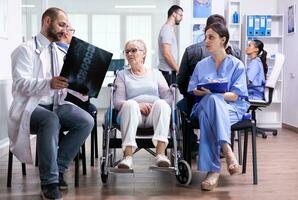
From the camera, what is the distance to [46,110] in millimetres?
2512

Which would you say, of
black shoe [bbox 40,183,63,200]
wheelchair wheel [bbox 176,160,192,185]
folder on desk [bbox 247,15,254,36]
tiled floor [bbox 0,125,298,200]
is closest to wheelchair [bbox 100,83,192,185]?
wheelchair wheel [bbox 176,160,192,185]

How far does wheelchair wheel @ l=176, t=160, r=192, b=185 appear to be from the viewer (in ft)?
8.86

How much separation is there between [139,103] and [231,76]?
2.28ft

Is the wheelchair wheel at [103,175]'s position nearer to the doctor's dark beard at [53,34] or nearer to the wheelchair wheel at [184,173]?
the wheelchair wheel at [184,173]

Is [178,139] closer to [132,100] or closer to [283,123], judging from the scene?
[132,100]

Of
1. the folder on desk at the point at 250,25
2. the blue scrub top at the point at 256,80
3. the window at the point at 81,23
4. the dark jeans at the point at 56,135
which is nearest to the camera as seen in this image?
the dark jeans at the point at 56,135

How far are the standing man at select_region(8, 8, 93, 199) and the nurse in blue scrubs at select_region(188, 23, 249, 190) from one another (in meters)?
0.80

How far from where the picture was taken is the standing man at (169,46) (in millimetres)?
4285

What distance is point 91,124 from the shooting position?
2654mm

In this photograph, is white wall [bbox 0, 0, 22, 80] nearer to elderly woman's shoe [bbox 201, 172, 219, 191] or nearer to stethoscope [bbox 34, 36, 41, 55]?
stethoscope [bbox 34, 36, 41, 55]

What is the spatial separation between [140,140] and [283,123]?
3990 mm

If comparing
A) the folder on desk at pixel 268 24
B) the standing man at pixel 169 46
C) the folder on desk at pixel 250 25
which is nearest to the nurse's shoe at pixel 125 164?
the standing man at pixel 169 46

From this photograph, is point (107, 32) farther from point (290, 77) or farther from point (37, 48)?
point (37, 48)

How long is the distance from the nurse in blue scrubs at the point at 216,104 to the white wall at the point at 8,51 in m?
1.66
